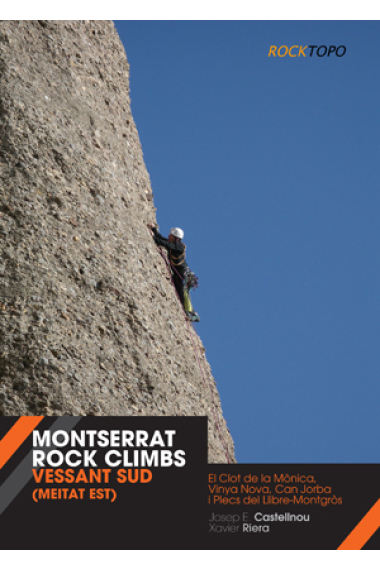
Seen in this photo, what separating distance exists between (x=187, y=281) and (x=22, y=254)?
19.7ft

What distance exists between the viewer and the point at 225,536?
1303cm

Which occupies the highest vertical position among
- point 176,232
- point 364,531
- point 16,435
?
point 176,232

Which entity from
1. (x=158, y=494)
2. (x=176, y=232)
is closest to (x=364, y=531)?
(x=158, y=494)

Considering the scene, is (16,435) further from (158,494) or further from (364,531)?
(364,531)

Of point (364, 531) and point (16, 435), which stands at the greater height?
point (16, 435)

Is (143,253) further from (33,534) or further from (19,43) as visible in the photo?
(33,534)

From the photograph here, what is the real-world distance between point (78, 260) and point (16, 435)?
4615mm

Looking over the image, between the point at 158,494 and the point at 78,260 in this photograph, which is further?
the point at 78,260

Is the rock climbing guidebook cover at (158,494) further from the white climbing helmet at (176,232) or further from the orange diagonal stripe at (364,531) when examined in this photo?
the white climbing helmet at (176,232)

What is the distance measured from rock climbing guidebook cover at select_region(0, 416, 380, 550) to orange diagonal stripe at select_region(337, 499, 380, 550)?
0.7 inches

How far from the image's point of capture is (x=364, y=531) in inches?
521

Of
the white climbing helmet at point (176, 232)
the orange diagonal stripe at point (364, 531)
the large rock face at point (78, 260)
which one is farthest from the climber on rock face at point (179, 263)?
the orange diagonal stripe at point (364, 531)

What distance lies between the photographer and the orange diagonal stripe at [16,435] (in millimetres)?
12586

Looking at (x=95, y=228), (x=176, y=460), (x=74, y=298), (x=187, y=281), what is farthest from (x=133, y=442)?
(x=187, y=281)
